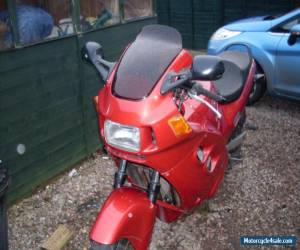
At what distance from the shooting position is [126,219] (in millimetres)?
2484

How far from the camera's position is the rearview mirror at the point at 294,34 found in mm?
5566

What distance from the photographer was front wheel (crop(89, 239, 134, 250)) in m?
2.42

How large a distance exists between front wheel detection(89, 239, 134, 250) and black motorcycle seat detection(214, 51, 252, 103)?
4.64ft

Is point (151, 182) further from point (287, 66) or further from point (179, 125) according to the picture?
point (287, 66)

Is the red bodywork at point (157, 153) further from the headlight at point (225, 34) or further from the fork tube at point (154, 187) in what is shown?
the headlight at point (225, 34)

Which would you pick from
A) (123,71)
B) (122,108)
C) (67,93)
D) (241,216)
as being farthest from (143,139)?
(67,93)

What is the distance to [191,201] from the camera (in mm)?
2953

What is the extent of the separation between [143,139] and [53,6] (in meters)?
2.34

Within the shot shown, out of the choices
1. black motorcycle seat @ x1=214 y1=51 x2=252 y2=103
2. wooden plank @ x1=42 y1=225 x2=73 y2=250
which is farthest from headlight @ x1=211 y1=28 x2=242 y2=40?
wooden plank @ x1=42 y1=225 x2=73 y2=250

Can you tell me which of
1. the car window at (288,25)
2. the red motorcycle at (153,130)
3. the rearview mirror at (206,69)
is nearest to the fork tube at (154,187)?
the red motorcycle at (153,130)

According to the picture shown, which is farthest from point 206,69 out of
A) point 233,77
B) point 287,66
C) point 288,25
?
point 288,25

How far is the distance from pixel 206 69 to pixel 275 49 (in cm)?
387

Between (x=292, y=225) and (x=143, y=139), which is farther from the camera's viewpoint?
(x=292, y=225)

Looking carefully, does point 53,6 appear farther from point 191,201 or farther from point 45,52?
point 191,201
